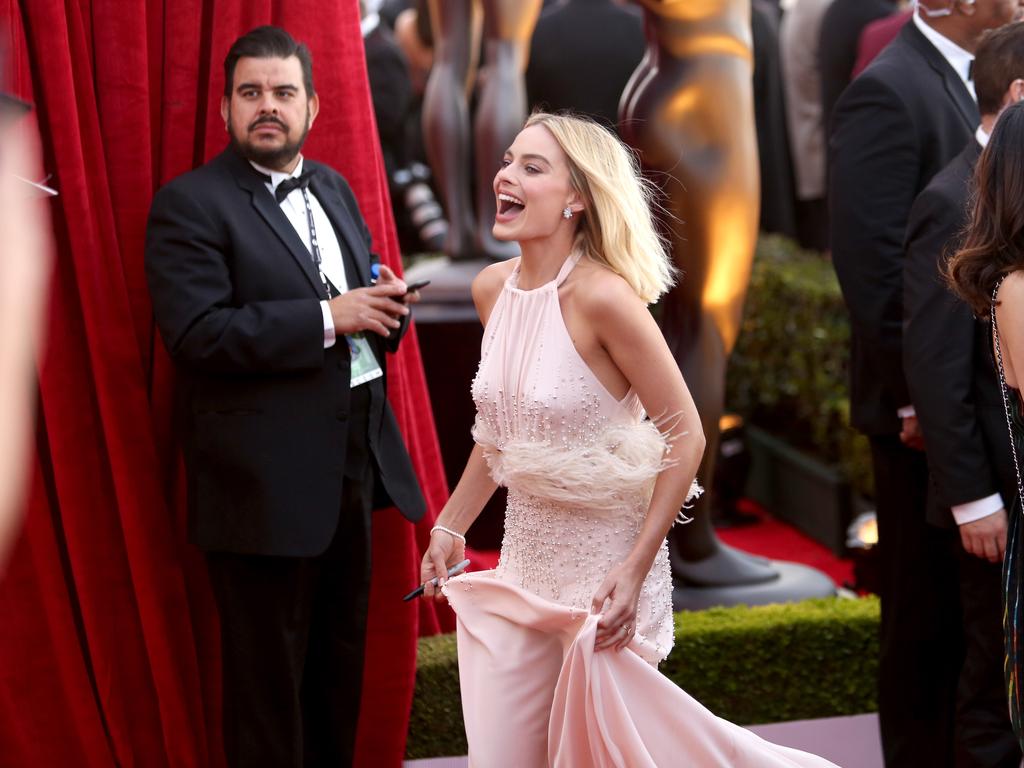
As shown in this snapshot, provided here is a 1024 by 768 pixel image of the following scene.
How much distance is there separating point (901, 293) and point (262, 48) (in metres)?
1.61

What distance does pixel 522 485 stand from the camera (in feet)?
8.68

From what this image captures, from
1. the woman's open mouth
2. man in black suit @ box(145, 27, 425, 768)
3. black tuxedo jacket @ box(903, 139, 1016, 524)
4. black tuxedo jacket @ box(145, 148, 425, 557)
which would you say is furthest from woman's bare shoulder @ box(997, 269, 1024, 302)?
black tuxedo jacket @ box(145, 148, 425, 557)

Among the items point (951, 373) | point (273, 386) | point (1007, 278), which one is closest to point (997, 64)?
point (951, 373)

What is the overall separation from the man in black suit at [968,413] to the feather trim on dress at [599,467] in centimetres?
76

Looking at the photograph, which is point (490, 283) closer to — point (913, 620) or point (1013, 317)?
point (1013, 317)

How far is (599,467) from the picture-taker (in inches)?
101

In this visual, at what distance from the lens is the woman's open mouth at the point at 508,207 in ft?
8.65

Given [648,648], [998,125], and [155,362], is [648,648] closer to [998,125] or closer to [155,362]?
[998,125]

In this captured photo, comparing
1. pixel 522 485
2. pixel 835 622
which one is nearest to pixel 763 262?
pixel 835 622

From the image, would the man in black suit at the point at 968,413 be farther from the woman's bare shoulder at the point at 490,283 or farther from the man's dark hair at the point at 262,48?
the man's dark hair at the point at 262,48

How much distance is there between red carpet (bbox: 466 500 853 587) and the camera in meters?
6.00

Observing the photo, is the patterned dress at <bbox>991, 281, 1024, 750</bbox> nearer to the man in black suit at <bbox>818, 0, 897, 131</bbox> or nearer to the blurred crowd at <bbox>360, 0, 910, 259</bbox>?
the blurred crowd at <bbox>360, 0, 910, 259</bbox>

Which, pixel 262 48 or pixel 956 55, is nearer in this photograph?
pixel 262 48

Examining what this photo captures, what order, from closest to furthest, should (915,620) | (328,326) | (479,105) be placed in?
(328,326) < (915,620) < (479,105)
